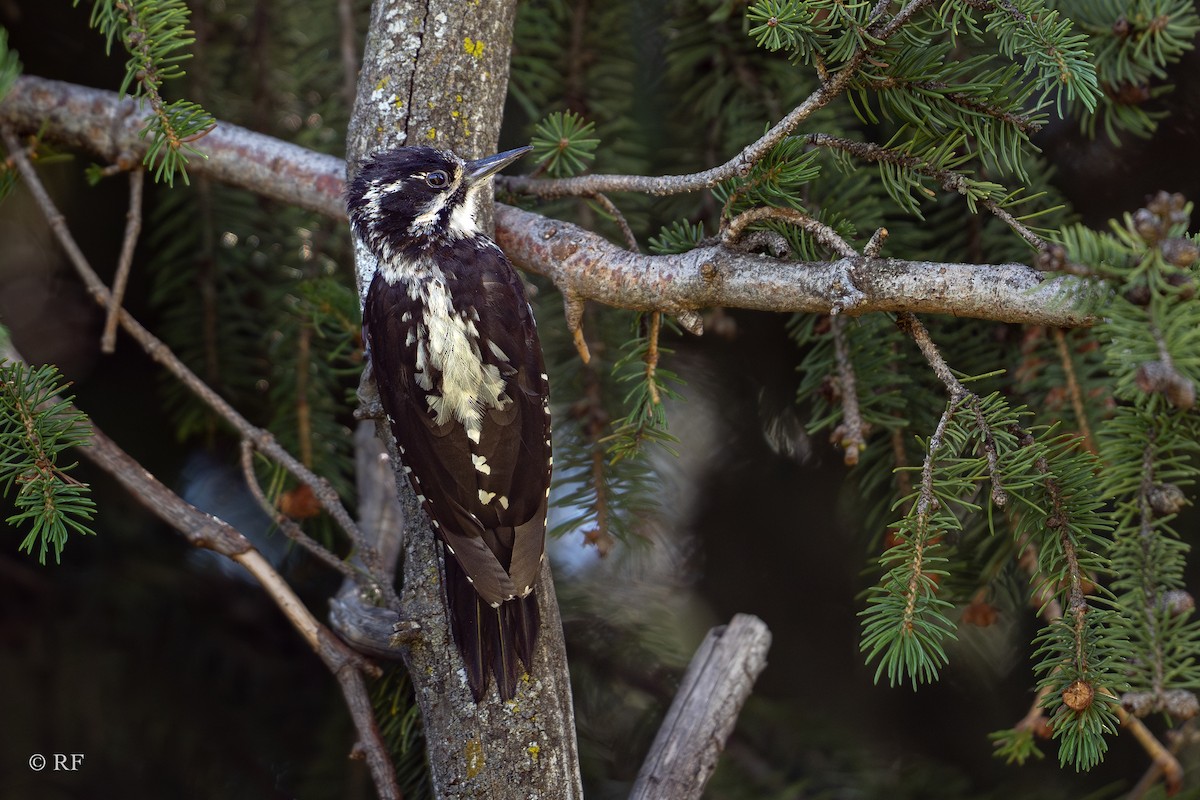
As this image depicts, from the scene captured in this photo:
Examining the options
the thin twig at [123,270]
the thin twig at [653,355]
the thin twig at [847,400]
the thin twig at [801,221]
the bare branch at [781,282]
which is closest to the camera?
the bare branch at [781,282]

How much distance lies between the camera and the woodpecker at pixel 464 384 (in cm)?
170

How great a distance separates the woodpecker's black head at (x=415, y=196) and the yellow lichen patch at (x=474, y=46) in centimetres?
18

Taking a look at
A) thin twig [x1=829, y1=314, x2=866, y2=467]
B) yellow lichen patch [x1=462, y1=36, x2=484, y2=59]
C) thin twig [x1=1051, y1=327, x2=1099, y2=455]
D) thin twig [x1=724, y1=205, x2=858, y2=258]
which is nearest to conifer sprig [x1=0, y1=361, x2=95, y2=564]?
yellow lichen patch [x1=462, y1=36, x2=484, y2=59]

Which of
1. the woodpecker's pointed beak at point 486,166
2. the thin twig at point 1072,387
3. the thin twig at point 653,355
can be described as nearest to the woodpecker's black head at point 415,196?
the woodpecker's pointed beak at point 486,166

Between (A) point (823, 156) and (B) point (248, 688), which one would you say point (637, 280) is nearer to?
(A) point (823, 156)

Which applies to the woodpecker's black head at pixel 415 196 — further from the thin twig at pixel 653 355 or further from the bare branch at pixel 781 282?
the thin twig at pixel 653 355

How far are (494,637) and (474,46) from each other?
41.7 inches

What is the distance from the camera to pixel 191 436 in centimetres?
258

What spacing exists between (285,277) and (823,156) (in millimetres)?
1313

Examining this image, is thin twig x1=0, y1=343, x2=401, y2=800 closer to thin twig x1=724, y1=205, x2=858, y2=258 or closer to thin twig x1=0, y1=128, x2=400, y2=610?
thin twig x1=0, y1=128, x2=400, y2=610

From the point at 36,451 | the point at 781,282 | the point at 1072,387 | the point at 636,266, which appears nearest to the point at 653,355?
the point at 636,266

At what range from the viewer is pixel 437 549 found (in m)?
1.78

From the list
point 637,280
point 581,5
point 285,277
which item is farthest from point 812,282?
point 285,277

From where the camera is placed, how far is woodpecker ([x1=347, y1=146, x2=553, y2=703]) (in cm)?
170
